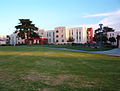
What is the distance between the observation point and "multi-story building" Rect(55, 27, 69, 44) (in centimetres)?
8988

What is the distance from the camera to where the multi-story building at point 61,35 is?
89875 millimetres

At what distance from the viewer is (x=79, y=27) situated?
87.4 m

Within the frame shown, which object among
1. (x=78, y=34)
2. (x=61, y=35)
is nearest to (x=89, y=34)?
(x=78, y=34)

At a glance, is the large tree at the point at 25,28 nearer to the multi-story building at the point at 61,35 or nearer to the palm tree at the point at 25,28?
the palm tree at the point at 25,28

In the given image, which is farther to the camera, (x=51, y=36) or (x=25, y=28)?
(x=51, y=36)

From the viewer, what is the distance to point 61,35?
9112 cm

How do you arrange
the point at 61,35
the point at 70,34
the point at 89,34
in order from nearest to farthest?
the point at 61,35, the point at 70,34, the point at 89,34

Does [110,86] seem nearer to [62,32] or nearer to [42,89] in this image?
[42,89]

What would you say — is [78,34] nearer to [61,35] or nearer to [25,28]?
[61,35]

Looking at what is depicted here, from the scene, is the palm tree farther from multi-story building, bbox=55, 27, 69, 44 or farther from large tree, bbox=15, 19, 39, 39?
multi-story building, bbox=55, 27, 69, 44

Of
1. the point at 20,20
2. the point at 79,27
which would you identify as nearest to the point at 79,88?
the point at 20,20

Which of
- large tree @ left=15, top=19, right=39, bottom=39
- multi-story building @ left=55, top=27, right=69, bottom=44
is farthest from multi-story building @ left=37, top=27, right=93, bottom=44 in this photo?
large tree @ left=15, top=19, right=39, bottom=39

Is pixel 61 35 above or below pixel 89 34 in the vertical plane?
below

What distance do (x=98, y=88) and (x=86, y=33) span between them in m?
90.7
